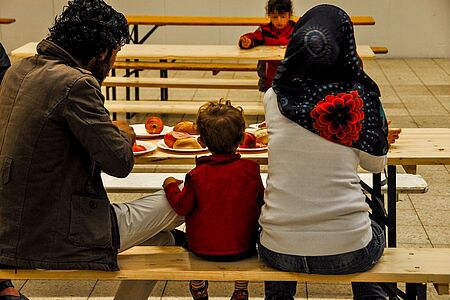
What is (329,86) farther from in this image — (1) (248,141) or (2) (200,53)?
(2) (200,53)

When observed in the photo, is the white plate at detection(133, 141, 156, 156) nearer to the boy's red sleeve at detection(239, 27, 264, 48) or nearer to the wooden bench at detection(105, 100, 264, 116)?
the wooden bench at detection(105, 100, 264, 116)

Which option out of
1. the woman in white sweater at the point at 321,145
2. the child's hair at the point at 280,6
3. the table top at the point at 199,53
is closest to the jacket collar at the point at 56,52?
the woman in white sweater at the point at 321,145

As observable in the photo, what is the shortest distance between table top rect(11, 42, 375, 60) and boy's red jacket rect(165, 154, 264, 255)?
11.4 ft

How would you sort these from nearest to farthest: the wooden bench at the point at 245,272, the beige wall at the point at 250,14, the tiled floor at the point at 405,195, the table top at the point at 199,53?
the wooden bench at the point at 245,272
the tiled floor at the point at 405,195
the table top at the point at 199,53
the beige wall at the point at 250,14

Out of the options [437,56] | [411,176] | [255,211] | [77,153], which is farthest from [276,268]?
[437,56]

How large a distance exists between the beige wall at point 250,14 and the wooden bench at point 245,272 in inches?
352

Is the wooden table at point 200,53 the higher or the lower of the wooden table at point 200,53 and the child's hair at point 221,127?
the lower

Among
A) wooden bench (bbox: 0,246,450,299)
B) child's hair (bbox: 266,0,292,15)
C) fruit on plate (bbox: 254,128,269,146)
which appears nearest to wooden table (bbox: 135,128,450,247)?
fruit on plate (bbox: 254,128,269,146)

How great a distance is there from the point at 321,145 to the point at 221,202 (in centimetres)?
45

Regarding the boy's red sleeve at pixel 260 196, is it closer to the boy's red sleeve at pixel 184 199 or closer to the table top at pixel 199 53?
the boy's red sleeve at pixel 184 199

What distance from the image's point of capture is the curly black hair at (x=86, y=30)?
10.5ft

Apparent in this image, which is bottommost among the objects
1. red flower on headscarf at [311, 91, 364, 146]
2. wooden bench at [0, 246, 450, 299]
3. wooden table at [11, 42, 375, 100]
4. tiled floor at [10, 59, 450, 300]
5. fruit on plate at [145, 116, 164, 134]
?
tiled floor at [10, 59, 450, 300]

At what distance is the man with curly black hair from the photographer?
3.10 metres

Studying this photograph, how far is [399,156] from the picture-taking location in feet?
12.4
